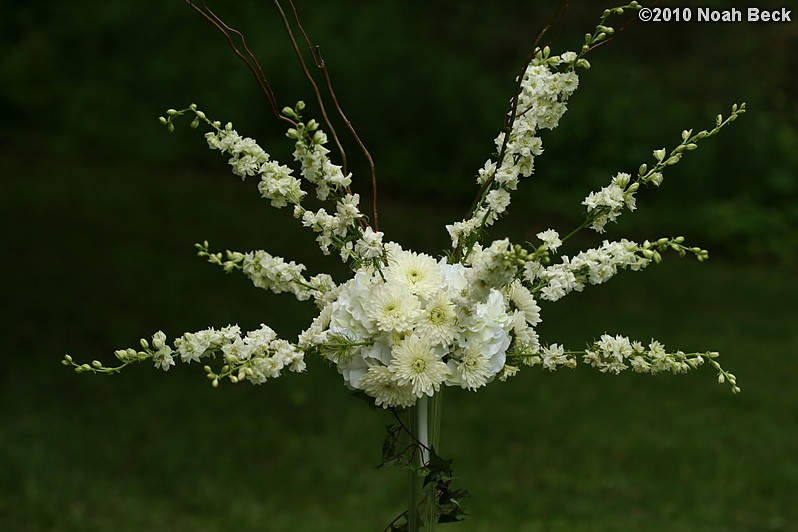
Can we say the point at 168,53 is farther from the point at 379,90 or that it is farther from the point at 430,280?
the point at 430,280

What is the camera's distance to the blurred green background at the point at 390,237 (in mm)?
4453

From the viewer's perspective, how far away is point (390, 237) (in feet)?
26.0

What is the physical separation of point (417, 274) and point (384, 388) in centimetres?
19

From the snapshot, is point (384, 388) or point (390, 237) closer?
point (384, 388)

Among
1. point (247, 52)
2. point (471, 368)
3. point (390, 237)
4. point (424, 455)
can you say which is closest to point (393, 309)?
point (471, 368)

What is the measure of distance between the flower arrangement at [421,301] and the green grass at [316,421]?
2593 millimetres

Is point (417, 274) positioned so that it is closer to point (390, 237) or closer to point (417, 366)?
point (417, 366)

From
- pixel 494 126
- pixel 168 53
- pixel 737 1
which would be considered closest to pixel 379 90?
pixel 494 126

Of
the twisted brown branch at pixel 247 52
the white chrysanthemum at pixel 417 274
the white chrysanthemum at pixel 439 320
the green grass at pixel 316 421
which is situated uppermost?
the green grass at pixel 316 421

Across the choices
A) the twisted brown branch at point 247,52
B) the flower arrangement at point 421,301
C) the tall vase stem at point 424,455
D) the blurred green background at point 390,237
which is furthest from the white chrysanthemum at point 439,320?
the blurred green background at point 390,237

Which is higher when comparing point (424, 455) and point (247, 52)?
point (247, 52)

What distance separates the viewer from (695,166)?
8.93 m

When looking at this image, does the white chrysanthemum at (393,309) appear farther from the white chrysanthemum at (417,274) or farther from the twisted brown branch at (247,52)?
the twisted brown branch at (247,52)

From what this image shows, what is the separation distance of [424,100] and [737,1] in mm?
3203
